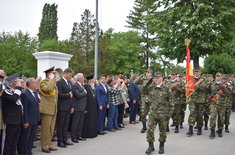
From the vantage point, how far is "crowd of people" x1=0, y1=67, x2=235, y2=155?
7594mm

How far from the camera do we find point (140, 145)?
32.0ft

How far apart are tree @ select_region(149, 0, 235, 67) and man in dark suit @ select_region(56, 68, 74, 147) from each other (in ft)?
56.1

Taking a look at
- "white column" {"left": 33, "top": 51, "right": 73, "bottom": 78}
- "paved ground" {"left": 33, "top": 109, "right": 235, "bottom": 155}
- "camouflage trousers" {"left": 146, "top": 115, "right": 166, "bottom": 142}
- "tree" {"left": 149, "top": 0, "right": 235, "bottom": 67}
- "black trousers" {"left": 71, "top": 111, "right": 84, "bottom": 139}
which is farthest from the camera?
"tree" {"left": 149, "top": 0, "right": 235, "bottom": 67}

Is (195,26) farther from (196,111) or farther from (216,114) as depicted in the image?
(216,114)

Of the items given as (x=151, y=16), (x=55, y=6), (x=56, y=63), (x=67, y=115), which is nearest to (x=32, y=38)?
(x=55, y=6)

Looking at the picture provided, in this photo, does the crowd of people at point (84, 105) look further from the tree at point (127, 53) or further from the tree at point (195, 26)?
the tree at point (127, 53)

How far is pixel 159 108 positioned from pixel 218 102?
3.19 metres

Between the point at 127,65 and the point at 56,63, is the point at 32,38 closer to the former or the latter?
the point at 127,65

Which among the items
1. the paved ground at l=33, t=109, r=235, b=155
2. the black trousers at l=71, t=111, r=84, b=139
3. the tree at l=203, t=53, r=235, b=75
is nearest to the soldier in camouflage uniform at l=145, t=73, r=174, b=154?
the paved ground at l=33, t=109, r=235, b=155

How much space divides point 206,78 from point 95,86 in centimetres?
358

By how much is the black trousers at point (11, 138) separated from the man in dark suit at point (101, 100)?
156 inches

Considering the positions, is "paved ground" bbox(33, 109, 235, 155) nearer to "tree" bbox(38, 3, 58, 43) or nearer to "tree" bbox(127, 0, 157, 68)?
"tree" bbox(127, 0, 157, 68)

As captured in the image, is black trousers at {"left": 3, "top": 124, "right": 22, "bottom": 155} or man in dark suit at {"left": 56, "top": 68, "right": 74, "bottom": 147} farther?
man in dark suit at {"left": 56, "top": 68, "right": 74, "bottom": 147}

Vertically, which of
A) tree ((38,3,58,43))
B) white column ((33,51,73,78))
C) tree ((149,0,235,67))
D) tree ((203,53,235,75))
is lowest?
white column ((33,51,73,78))
